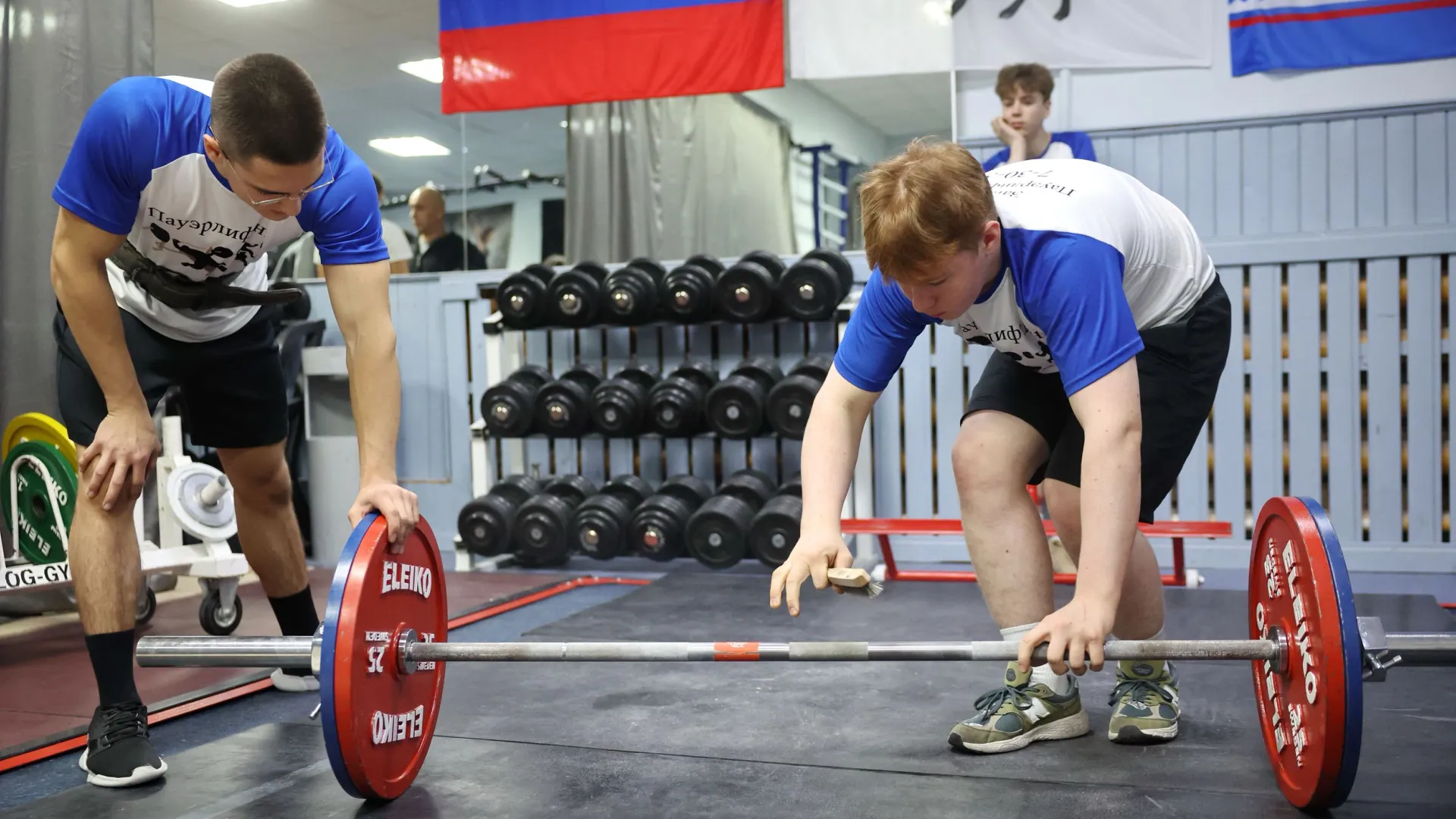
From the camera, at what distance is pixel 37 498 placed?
2.81 meters

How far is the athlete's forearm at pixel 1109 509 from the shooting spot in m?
1.25

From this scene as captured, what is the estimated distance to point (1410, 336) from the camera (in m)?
3.68

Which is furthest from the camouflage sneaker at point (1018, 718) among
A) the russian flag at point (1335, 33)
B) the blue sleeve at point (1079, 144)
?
the russian flag at point (1335, 33)

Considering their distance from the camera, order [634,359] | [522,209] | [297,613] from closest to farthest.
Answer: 1. [297,613]
2. [634,359]
3. [522,209]

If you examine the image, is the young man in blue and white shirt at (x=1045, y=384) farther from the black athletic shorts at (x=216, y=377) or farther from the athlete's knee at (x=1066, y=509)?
the black athletic shorts at (x=216, y=377)

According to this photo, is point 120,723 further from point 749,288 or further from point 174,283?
point 749,288

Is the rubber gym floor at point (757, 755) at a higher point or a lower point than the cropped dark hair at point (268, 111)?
lower

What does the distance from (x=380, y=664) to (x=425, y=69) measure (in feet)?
19.0

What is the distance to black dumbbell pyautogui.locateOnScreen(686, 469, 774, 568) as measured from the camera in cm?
362

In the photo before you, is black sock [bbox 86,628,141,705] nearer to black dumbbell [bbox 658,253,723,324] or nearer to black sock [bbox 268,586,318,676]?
black sock [bbox 268,586,318,676]

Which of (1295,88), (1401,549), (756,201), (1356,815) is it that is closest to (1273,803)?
(1356,815)

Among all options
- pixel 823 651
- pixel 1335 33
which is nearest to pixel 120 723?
pixel 823 651

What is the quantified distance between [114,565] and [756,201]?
4.22 metres

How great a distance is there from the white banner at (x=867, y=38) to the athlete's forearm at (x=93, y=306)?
3005 mm
